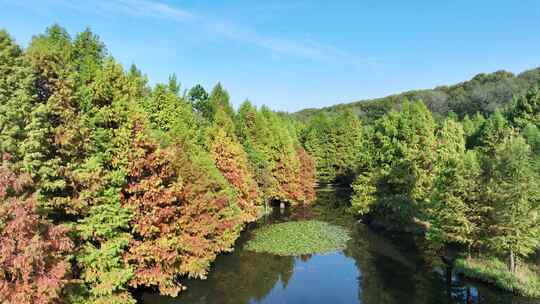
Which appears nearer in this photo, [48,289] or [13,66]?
[48,289]

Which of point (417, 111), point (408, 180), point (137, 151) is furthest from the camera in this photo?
point (417, 111)

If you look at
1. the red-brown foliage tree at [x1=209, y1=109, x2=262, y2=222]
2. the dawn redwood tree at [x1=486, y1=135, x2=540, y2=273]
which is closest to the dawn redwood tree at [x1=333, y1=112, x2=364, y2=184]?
the red-brown foliage tree at [x1=209, y1=109, x2=262, y2=222]

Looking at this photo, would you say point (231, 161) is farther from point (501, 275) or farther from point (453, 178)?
point (501, 275)

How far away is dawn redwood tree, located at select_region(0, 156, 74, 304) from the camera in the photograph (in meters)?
13.2

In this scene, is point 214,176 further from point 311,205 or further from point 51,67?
point 311,205

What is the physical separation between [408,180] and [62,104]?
3475cm

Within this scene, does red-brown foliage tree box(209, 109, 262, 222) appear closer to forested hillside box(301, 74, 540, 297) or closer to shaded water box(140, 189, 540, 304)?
shaded water box(140, 189, 540, 304)

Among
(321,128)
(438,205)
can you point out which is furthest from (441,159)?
(321,128)

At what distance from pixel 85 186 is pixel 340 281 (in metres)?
20.7

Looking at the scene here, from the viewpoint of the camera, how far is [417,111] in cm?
4822

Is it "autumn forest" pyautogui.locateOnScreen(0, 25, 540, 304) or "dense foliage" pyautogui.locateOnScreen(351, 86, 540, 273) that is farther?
"dense foliage" pyautogui.locateOnScreen(351, 86, 540, 273)

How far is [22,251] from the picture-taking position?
542 inches

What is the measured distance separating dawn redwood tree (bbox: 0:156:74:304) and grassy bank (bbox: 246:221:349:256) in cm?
2513

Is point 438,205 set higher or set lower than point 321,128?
lower
